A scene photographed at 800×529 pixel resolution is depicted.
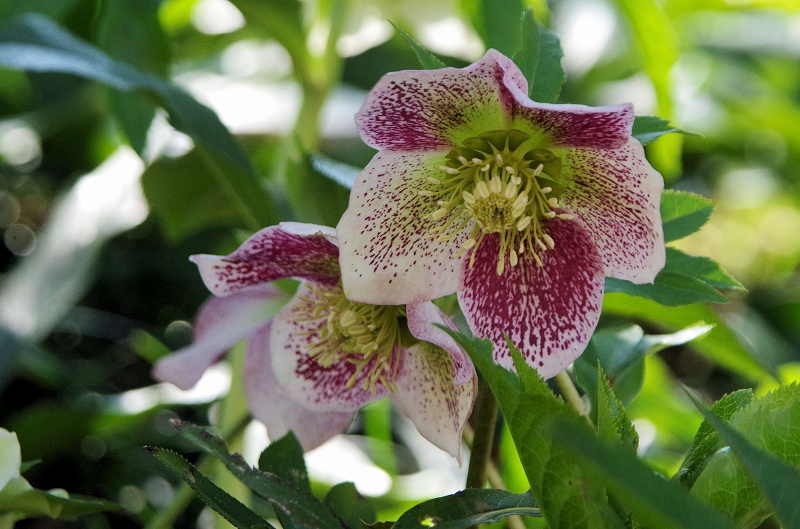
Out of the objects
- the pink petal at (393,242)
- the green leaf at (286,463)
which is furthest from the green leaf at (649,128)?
the green leaf at (286,463)

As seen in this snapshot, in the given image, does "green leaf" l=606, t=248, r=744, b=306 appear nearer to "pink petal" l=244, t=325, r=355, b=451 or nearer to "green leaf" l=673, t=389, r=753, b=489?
"green leaf" l=673, t=389, r=753, b=489

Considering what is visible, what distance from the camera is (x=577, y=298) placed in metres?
0.43

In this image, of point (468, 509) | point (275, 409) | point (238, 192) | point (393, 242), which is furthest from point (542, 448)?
point (238, 192)

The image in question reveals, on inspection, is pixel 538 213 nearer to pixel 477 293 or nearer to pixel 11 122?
pixel 477 293

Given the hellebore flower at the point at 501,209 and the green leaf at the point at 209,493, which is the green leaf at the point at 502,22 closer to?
the hellebore flower at the point at 501,209

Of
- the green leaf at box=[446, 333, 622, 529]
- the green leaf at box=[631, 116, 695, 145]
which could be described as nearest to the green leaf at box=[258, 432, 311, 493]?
the green leaf at box=[446, 333, 622, 529]

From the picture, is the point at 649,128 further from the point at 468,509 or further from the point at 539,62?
the point at 468,509

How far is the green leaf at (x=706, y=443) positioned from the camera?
0.36 metres

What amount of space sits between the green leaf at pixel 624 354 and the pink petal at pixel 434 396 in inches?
2.6

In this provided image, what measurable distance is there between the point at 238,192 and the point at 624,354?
31cm

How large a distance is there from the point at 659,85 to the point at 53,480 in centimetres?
75

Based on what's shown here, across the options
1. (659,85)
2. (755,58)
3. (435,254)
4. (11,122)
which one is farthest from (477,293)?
(755,58)

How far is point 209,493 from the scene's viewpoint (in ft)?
1.20

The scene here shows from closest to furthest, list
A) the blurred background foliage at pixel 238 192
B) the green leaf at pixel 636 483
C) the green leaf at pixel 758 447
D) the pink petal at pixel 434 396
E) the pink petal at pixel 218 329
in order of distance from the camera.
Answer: the green leaf at pixel 636 483
the green leaf at pixel 758 447
the pink petal at pixel 434 396
the pink petal at pixel 218 329
the blurred background foliage at pixel 238 192
